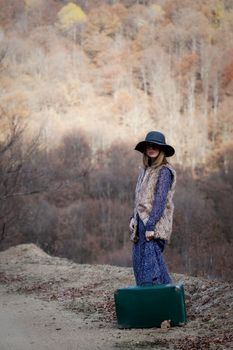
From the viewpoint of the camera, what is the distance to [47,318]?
244 inches

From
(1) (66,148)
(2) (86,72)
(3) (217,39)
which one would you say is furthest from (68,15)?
(1) (66,148)

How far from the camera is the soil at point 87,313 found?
479 centimetres

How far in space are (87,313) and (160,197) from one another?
1.71 meters

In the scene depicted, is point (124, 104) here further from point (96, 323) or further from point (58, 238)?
point (96, 323)

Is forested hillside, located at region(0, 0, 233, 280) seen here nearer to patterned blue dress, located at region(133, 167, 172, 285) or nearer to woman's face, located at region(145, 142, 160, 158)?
patterned blue dress, located at region(133, 167, 172, 285)

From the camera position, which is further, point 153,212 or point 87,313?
point 87,313

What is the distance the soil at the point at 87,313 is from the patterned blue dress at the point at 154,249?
1.70 ft

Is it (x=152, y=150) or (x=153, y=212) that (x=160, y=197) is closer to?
(x=153, y=212)

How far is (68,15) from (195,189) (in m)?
44.8

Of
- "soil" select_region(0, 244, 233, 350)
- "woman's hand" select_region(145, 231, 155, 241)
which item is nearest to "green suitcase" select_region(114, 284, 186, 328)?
"soil" select_region(0, 244, 233, 350)

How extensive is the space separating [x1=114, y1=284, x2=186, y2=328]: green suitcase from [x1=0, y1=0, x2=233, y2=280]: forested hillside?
22.7m

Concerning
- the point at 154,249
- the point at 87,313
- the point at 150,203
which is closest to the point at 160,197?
the point at 150,203

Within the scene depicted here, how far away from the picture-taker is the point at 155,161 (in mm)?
5703

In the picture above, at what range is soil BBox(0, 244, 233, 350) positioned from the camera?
4793 mm
